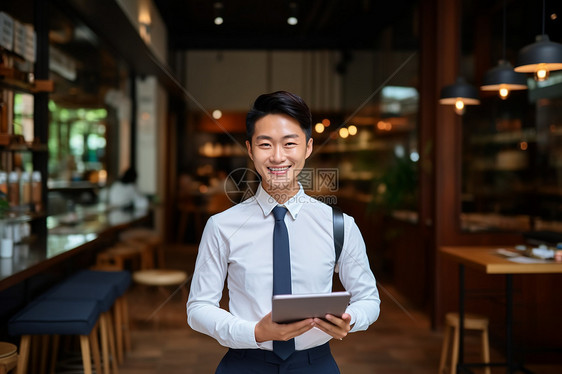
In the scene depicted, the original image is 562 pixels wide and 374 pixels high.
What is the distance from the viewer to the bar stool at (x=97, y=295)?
9.98ft

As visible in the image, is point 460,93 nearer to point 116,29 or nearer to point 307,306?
point 307,306

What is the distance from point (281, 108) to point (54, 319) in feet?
6.28

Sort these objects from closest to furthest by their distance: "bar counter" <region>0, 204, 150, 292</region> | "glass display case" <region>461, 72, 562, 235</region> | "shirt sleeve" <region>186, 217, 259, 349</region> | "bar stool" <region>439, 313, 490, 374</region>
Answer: "shirt sleeve" <region>186, 217, 259, 349</region> → "bar counter" <region>0, 204, 150, 292</region> → "bar stool" <region>439, 313, 490, 374</region> → "glass display case" <region>461, 72, 562, 235</region>

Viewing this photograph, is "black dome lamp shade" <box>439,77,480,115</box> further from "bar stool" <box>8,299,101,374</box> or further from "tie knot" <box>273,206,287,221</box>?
"tie knot" <box>273,206,287,221</box>

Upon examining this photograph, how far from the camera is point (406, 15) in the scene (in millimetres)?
6199

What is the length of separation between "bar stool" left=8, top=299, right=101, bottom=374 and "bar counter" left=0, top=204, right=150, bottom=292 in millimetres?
183

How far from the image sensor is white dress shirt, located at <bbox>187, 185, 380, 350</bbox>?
1307mm

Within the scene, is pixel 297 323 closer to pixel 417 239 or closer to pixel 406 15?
pixel 417 239

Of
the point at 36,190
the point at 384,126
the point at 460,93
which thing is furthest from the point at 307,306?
the point at 384,126

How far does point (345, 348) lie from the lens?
157 inches

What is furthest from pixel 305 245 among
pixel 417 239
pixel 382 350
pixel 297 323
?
pixel 417 239

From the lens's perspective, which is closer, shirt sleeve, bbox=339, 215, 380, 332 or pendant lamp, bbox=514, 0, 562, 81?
shirt sleeve, bbox=339, 215, 380, 332

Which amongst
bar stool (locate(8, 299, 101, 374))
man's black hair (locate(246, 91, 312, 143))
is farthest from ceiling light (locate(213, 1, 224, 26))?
man's black hair (locate(246, 91, 312, 143))

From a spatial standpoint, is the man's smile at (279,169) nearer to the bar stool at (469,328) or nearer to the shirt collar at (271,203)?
the shirt collar at (271,203)
